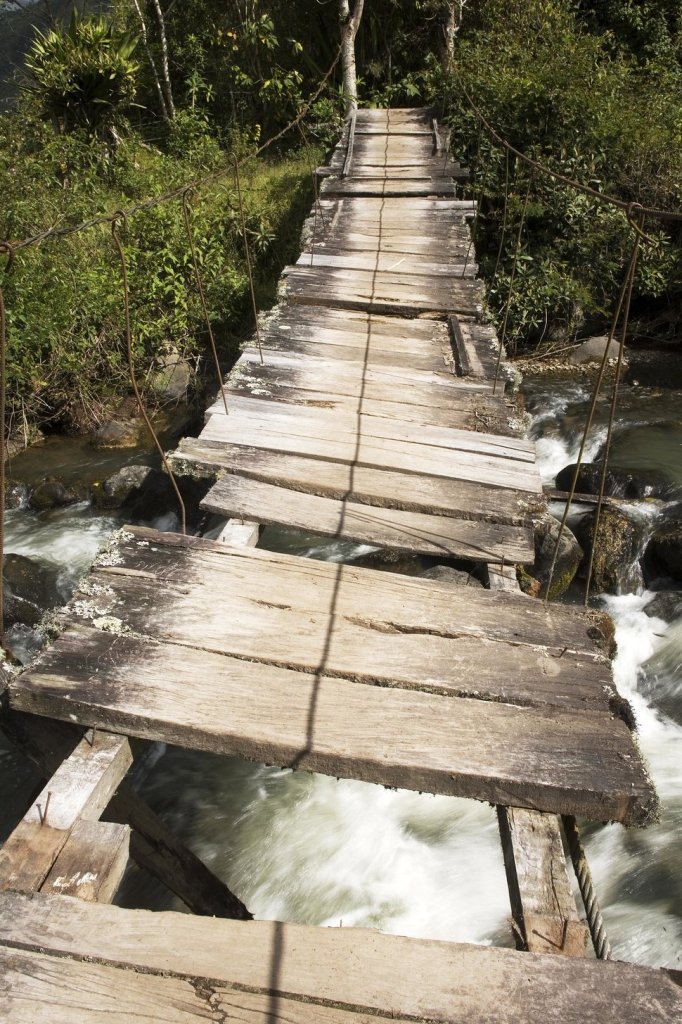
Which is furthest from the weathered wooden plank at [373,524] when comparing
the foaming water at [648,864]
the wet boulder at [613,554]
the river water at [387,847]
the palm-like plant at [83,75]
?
the palm-like plant at [83,75]

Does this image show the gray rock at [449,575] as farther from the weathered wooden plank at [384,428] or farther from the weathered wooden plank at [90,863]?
the weathered wooden plank at [90,863]

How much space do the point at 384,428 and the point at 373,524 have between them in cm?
87

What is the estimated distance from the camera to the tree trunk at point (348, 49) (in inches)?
355

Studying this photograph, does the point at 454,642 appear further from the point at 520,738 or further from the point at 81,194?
the point at 81,194

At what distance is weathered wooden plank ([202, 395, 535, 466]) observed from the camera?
3613 mm

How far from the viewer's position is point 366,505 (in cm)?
316

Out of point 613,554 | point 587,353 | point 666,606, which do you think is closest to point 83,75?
point 587,353

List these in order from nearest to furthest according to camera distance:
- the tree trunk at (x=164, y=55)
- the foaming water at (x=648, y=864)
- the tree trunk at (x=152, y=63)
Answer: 1. the foaming water at (x=648, y=864)
2. the tree trunk at (x=164, y=55)
3. the tree trunk at (x=152, y=63)

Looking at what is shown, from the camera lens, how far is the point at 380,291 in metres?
5.38

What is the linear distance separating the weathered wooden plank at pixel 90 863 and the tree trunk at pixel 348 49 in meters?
9.22

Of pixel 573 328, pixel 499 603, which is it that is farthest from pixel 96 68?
pixel 499 603

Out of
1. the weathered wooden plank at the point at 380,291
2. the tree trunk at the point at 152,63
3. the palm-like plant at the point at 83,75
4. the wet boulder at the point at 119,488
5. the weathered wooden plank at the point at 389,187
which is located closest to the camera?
the weathered wooden plank at the point at 380,291

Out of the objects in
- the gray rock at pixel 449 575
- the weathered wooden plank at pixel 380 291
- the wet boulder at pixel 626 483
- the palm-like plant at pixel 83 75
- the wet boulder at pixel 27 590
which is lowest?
the wet boulder at pixel 27 590

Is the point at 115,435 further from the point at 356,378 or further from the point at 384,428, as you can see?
the point at 384,428
